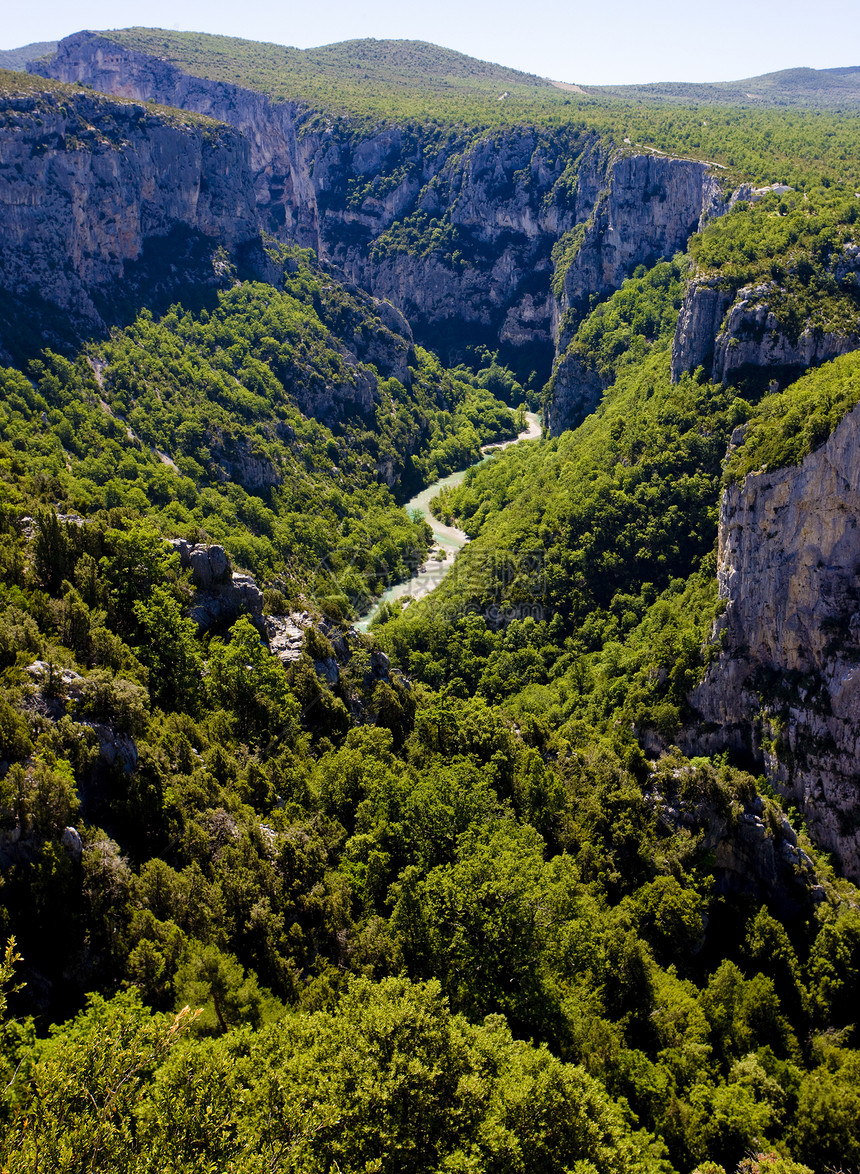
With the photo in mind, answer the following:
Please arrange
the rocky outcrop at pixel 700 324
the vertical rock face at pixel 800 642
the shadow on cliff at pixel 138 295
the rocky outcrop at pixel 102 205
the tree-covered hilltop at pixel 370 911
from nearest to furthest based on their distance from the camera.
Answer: the tree-covered hilltop at pixel 370 911
the vertical rock face at pixel 800 642
the rocky outcrop at pixel 700 324
the shadow on cliff at pixel 138 295
the rocky outcrop at pixel 102 205

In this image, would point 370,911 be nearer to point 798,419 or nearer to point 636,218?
point 798,419

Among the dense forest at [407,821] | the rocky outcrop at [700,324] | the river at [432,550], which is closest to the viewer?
the dense forest at [407,821]

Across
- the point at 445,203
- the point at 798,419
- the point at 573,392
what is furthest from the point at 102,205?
the point at 445,203

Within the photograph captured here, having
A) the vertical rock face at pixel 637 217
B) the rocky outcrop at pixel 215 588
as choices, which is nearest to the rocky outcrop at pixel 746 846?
the rocky outcrop at pixel 215 588

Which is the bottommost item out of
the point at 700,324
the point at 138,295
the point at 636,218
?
the point at 700,324

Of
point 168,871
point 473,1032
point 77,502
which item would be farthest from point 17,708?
point 77,502

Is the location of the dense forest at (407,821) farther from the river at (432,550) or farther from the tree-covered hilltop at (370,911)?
the river at (432,550)
